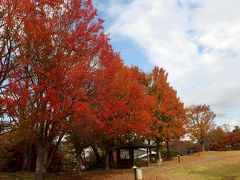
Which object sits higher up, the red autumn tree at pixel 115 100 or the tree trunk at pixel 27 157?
the red autumn tree at pixel 115 100

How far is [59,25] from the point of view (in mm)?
17250

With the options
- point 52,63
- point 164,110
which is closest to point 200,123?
point 164,110

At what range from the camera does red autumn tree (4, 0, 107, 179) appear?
50.4 ft

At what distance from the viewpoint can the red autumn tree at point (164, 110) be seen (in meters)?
44.3

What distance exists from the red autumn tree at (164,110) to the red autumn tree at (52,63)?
26974 millimetres

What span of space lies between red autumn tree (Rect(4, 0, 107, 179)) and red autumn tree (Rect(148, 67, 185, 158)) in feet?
88.5

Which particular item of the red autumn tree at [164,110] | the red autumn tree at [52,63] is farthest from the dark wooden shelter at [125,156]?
the red autumn tree at [52,63]

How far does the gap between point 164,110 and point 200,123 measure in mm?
28150

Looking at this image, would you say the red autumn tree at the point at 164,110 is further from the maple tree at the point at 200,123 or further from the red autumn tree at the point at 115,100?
the maple tree at the point at 200,123

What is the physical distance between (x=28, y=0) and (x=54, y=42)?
8.83 ft

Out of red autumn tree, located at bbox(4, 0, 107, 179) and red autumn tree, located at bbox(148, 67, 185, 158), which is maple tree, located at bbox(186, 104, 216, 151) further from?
red autumn tree, located at bbox(4, 0, 107, 179)

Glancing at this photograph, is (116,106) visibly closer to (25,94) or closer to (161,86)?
(25,94)

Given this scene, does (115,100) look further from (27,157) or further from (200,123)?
(200,123)

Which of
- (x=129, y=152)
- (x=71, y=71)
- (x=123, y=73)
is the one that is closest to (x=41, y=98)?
(x=71, y=71)
